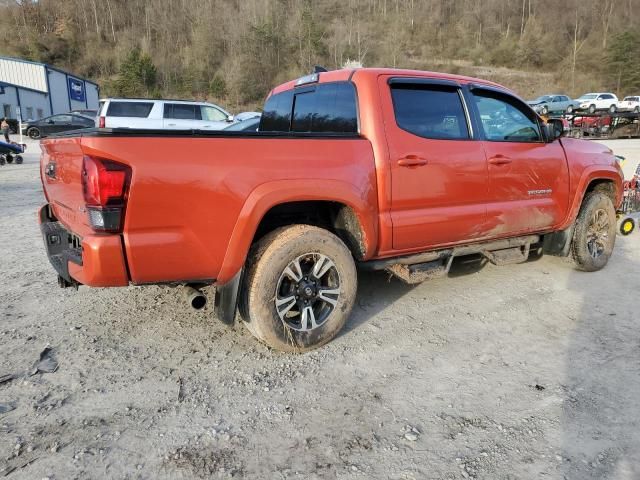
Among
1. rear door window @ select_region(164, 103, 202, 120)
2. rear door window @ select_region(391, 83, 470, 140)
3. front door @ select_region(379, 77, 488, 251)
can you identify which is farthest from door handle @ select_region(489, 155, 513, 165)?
rear door window @ select_region(164, 103, 202, 120)

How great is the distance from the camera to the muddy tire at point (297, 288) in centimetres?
320

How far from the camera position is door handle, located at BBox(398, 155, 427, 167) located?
355 cm

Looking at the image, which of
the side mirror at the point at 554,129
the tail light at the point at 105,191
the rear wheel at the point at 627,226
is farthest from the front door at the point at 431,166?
the rear wheel at the point at 627,226

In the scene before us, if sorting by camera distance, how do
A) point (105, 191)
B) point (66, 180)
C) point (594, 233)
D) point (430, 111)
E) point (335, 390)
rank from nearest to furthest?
point (105, 191) → point (335, 390) → point (66, 180) → point (430, 111) → point (594, 233)

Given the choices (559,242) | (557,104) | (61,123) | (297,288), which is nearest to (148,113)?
(559,242)

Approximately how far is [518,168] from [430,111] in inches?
44.2

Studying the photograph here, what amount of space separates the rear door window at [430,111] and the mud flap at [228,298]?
1728 mm

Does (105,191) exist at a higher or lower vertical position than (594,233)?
higher

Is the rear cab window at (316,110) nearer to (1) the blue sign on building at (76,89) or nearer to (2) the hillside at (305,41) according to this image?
(1) the blue sign on building at (76,89)

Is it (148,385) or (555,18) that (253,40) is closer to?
(555,18)

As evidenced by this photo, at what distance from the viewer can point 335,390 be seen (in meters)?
2.96

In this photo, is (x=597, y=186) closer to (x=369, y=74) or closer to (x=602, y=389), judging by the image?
(x=602, y=389)

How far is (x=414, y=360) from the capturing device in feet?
11.0

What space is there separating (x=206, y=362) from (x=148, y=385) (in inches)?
16.7
